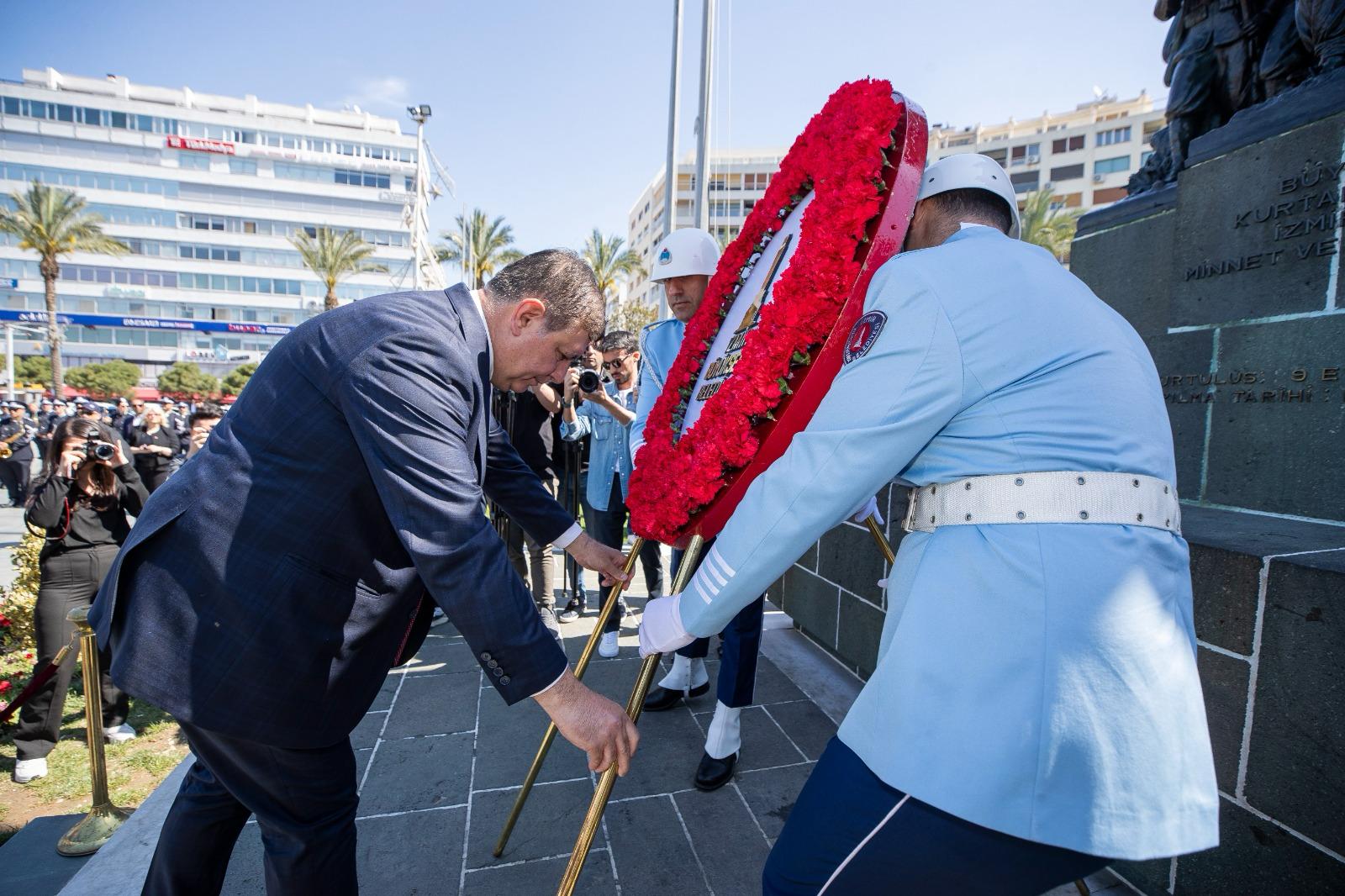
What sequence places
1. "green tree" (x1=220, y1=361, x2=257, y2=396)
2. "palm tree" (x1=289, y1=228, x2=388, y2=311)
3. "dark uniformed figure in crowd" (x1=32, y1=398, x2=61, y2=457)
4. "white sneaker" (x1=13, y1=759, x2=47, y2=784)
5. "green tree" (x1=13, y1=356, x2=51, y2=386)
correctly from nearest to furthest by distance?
1. "white sneaker" (x1=13, y1=759, x2=47, y2=784)
2. "dark uniformed figure in crowd" (x1=32, y1=398, x2=61, y2=457)
3. "palm tree" (x1=289, y1=228, x2=388, y2=311)
4. "green tree" (x1=220, y1=361, x2=257, y2=396)
5. "green tree" (x1=13, y1=356, x2=51, y2=386)

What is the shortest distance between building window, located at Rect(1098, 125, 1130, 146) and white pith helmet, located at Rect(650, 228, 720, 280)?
221 feet

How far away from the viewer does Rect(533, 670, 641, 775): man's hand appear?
5.19 ft

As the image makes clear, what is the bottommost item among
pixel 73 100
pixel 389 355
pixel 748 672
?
pixel 748 672

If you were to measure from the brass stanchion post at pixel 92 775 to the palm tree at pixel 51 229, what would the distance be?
41.9 m

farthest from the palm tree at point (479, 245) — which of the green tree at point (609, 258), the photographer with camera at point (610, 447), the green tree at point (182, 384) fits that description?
the photographer with camera at point (610, 447)

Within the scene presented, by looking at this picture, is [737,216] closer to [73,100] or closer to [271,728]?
[73,100]

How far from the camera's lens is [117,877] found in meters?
2.52

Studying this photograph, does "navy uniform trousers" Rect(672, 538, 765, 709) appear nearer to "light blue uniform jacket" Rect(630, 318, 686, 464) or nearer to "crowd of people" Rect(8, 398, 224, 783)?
"light blue uniform jacket" Rect(630, 318, 686, 464)

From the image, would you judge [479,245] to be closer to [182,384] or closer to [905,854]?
[182,384]

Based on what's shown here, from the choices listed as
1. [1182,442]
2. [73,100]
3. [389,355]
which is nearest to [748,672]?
[389,355]

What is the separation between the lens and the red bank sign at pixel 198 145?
60.0 metres

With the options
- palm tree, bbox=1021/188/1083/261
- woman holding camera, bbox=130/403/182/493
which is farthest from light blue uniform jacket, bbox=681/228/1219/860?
palm tree, bbox=1021/188/1083/261

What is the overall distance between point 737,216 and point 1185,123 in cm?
6673

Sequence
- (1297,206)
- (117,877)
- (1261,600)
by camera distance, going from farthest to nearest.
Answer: (1297,206)
(117,877)
(1261,600)
